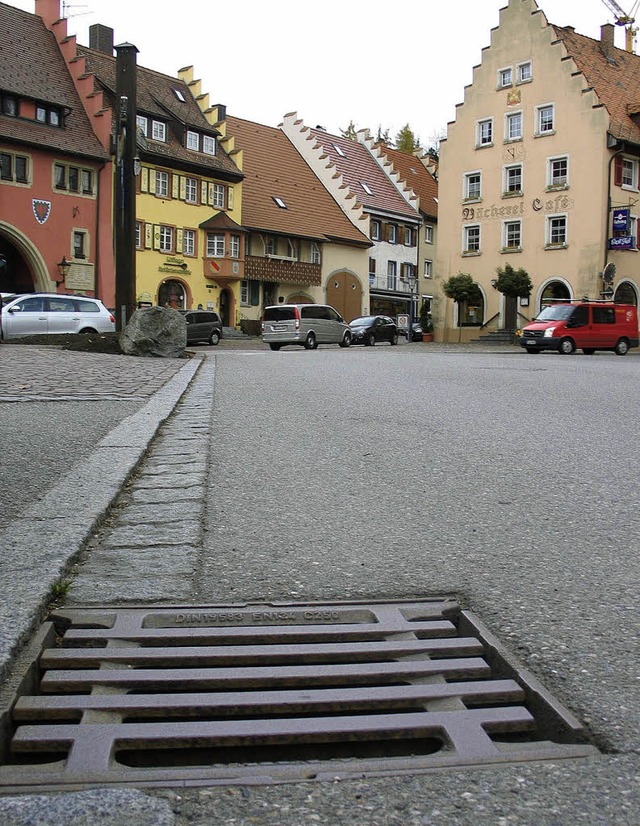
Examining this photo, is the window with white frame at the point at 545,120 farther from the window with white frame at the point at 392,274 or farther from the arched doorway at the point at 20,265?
the arched doorway at the point at 20,265

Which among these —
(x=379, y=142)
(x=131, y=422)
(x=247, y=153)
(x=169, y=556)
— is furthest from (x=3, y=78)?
(x=169, y=556)

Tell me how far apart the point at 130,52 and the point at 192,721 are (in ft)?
74.0

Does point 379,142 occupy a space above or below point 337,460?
above

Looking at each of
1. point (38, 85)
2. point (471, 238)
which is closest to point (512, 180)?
point (471, 238)

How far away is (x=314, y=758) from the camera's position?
2088 millimetres

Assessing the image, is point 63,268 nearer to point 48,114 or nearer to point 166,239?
point 48,114

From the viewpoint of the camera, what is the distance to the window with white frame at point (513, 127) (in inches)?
1868

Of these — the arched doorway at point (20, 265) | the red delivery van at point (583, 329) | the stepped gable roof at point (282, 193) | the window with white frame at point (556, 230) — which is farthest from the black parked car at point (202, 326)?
the window with white frame at point (556, 230)

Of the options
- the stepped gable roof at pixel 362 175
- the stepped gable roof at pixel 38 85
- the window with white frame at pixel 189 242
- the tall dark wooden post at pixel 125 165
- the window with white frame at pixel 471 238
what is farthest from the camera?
the stepped gable roof at pixel 362 175

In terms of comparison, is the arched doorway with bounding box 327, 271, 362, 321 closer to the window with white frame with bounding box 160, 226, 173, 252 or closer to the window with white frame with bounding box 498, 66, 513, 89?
the window with white frame with bounding box 160, 226, 173, 252

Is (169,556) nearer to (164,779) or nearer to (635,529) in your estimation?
(164,779)

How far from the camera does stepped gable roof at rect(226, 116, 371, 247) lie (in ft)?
177

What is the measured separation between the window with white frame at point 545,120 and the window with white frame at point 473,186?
4.21m

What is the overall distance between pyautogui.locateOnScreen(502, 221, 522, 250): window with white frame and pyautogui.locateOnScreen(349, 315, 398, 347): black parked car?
10.3m
